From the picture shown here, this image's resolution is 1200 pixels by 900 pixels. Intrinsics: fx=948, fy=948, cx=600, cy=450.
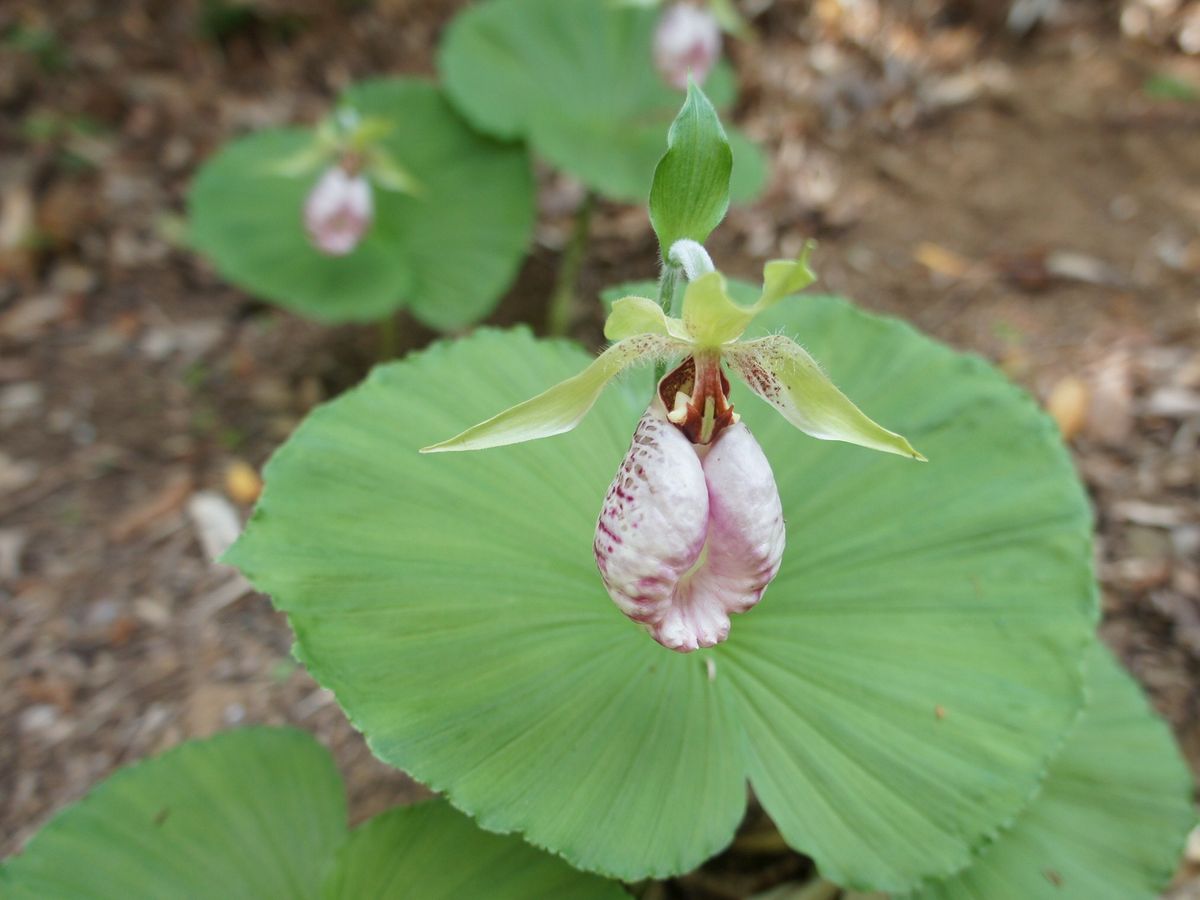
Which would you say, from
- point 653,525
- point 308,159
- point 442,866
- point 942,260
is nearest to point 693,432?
point 653,525

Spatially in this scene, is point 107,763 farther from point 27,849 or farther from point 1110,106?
point 1110,106

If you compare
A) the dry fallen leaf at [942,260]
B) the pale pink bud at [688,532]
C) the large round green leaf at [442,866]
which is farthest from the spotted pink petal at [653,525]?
the dry fallen leaf at [942,260]

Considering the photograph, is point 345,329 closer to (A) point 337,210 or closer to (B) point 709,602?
(A) point 337,210

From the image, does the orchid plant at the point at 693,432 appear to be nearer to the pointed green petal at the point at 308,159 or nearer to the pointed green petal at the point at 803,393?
the pointed green petal at the point at 803,393

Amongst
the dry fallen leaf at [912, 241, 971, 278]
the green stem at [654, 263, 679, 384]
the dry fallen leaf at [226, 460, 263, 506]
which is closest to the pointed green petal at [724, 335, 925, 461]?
the green stem at [654, 263, 679, 384]

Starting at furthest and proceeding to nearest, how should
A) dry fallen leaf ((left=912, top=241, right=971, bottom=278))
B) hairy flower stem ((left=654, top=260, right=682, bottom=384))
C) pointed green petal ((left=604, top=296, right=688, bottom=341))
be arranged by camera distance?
dry fallen leaf ((left=912, top=241, right=971, bottom=278)) < hairy flower stem ((left=654, top=260, right=682, bottom=384)) < pointed green petal ((left=604, top=296, right=688, bottom=341))

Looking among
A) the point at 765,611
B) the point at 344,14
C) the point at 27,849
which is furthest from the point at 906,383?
the point at 344,14

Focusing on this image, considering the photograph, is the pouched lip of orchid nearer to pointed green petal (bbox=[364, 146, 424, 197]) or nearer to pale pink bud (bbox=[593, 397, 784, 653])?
pale pink bud (bbox=[593, 397, 784, 653])
